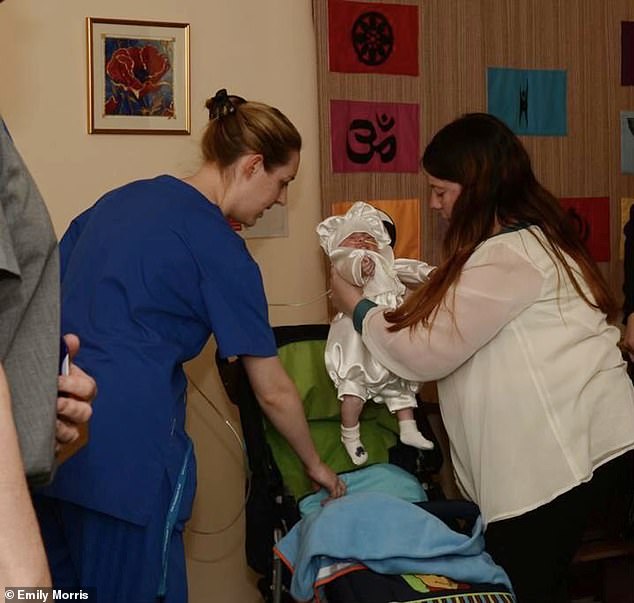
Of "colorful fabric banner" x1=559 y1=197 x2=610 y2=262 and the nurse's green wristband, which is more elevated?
"colorful fabric banner" x1=559 y1=197 x2=610 y2=262

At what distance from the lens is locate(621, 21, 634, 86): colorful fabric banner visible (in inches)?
124

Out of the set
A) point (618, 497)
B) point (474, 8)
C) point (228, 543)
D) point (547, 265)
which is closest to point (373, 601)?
point (547, 265)

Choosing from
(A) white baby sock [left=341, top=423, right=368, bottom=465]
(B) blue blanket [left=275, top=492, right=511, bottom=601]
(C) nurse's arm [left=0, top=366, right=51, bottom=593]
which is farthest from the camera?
(A) white baby sock [left=341, top=423, right=368, bottom=465]

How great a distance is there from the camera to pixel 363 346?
2.33 metres

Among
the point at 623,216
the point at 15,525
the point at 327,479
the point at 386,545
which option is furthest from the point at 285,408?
the point at 623,216

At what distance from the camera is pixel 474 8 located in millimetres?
2895

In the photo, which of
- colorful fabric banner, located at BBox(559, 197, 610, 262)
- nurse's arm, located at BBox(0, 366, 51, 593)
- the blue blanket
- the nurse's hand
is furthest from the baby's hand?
nurse's arm, located at BBox(0, 366, 51, 593)

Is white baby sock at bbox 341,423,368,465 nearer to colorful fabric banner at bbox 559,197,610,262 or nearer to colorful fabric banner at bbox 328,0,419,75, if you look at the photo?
colorful fabric banner at bbox 328,0,419,75

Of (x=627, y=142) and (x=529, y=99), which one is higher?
(x=529, y=99)

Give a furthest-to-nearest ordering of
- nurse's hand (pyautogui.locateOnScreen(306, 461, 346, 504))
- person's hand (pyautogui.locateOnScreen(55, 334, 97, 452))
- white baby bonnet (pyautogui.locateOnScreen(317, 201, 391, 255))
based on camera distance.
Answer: white baby bonnet (pyautogui.locateOnScreen(317, 201, 391, 255)), nurse's hand (pyautogui.locateOnScreen(306, 461, 346, 504)), person's hand (pyautogui.locateOnScreen(55, 334, 97, 452))

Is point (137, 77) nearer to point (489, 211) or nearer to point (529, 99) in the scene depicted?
point (489, 211)

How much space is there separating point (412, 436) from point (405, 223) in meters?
0.76

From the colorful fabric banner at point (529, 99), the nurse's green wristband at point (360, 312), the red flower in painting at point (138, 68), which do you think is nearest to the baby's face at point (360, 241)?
the nurse's green wristband at point (360, 312)

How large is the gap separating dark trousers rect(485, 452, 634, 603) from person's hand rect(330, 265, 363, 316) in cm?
66
